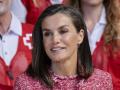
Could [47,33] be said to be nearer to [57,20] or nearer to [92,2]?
[57,20]

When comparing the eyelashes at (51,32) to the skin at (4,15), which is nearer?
the eyelashes at (51,32)

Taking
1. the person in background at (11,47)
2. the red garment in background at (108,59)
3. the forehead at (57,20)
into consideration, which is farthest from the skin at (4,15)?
the forehead at (57,20)

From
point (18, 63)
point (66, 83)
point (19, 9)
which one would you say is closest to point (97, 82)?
point (66, 83)

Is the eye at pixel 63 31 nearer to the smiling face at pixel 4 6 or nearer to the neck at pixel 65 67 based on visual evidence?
the neck at pixel 65 67

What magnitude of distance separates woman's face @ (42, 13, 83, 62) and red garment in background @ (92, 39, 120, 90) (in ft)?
2.23

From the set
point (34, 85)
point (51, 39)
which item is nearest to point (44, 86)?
point (34, 85)

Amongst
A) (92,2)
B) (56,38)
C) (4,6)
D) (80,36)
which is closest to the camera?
(56,38)

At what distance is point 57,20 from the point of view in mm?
2352

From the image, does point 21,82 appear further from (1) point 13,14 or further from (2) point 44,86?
(1) point 13,14

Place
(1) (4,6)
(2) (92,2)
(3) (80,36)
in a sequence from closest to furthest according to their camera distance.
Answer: (3) (80,36) < (1) (4,6) < (2) (92,2)

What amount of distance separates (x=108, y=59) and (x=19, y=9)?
1.85ft

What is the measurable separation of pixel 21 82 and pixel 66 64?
204mm

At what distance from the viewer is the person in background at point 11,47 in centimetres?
290

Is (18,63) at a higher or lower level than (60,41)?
lower
